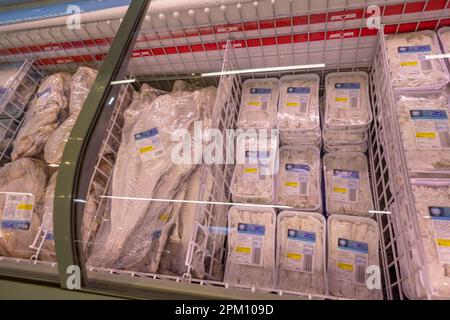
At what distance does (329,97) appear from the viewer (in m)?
1.66

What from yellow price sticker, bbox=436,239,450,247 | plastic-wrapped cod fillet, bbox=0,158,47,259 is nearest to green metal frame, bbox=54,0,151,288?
plastic-wrapped cod fillet, bbox=0,158,47,259

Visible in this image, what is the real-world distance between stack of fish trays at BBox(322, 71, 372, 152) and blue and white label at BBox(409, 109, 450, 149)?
0.24 metres

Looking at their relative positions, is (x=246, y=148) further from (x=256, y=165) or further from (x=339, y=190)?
(x=339, y=190)

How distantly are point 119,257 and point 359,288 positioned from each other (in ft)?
3.63

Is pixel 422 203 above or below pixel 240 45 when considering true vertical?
below

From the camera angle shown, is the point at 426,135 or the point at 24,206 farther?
the point at 24,206

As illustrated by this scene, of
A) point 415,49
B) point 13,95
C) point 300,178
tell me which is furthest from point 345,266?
point 13,95

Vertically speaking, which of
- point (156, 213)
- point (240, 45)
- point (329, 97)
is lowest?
point (156, 213)

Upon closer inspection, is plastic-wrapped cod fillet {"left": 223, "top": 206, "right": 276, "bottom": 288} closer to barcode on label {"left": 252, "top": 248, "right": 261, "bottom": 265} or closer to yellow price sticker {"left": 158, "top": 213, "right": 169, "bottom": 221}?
barcode on label {"left": 252, "top": 248, "right": 261, "bottom": 265}

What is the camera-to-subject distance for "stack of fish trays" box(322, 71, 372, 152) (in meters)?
1.55

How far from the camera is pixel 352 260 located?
134 cm

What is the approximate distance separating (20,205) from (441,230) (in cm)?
205
